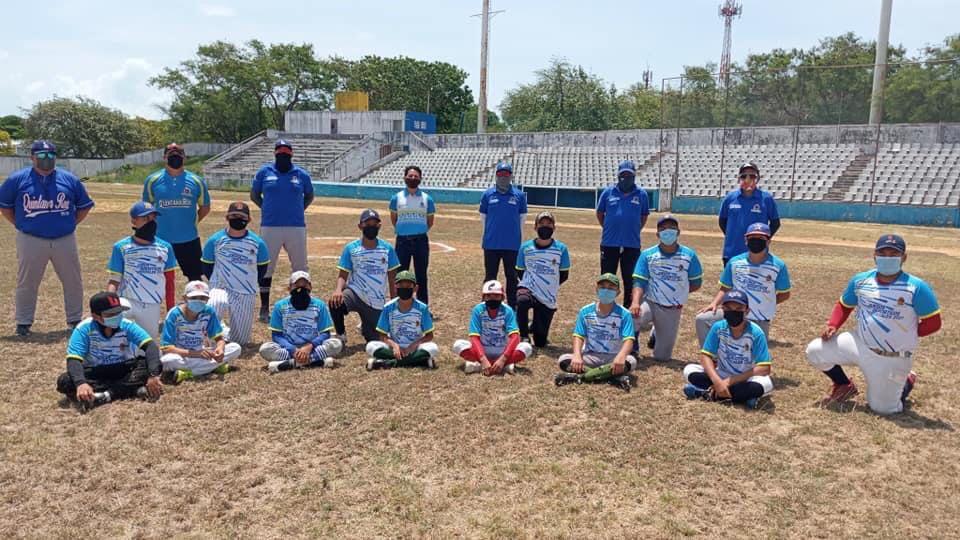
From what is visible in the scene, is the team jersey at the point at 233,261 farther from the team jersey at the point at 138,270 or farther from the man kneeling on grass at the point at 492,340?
the man kneeling on grass at the point at 492,340

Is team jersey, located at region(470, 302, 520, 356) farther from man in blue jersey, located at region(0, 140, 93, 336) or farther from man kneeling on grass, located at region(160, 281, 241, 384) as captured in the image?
man in blue jersey, located at region(0, 140, 93, 336)

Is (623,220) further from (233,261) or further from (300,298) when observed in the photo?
(233,261)

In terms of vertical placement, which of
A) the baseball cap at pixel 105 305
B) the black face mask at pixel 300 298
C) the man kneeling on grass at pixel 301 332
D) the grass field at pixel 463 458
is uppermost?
the baseball cap at pixel 105 305

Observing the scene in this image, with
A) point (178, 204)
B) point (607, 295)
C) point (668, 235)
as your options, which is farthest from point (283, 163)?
point (668, 235)

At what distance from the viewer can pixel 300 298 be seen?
724 centimetres

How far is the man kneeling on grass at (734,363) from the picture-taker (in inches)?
239

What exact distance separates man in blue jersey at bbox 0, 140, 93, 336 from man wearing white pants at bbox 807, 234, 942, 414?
330 inches

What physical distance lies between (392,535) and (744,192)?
6436 mm

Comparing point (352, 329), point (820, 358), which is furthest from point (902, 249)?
point (352, 329)

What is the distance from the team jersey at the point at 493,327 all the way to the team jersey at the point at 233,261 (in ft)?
8.96

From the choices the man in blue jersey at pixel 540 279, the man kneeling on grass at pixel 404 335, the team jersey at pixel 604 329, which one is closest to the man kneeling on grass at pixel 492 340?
the man kneeling on grass at pixel 404 335

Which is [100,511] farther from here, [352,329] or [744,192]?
[744,192]

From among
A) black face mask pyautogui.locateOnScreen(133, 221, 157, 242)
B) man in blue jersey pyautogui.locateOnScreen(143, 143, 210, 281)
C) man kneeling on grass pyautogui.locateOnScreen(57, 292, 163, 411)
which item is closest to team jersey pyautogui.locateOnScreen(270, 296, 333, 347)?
man kneeling on grass pyautogui.locateOnScreen(57, 292, 163, 411)

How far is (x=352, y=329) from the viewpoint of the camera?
8969 mm
